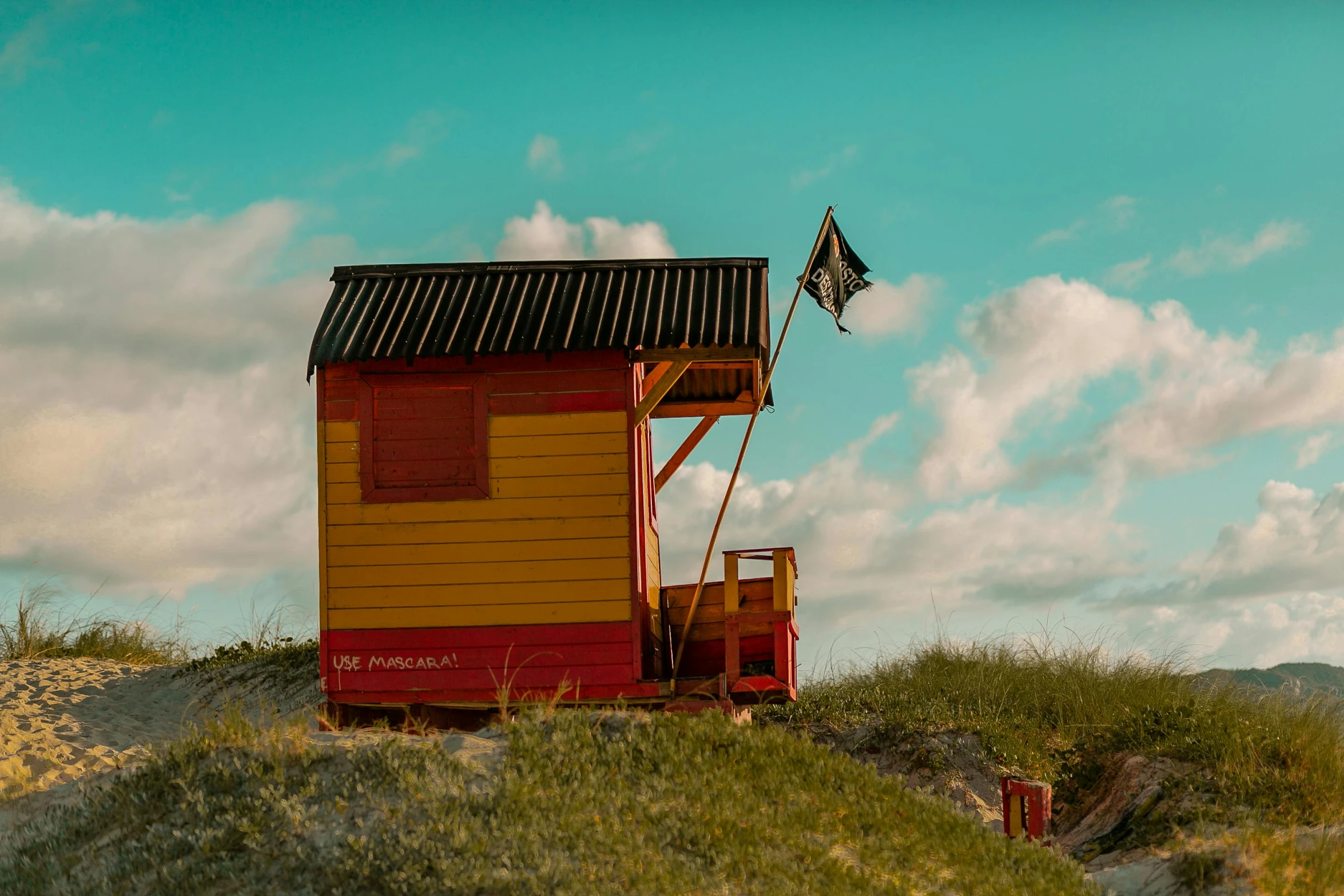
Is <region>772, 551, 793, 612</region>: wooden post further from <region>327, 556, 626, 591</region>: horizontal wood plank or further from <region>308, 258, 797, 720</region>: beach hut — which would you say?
<region>327, 556, 626, 591</region>: horizontal wood plank

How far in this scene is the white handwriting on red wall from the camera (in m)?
12.2

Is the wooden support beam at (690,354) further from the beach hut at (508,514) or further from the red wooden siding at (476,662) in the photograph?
the red wooden siding at (476,662)

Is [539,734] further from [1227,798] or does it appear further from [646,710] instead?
[1227,798]

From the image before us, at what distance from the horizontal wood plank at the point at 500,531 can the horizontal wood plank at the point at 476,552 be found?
0.04 metres

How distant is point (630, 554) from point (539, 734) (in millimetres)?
2987

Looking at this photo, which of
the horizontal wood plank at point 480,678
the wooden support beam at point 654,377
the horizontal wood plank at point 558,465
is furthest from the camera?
the wooden support beam at point 654,377

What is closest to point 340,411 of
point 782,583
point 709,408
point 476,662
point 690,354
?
point 476,662

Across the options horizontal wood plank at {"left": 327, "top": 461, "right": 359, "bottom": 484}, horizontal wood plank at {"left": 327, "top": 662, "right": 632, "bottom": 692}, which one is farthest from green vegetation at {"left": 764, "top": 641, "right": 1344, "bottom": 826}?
horizontal wood plank at {"left": 327, "top": 461, "right": 359, "bottom": 484}

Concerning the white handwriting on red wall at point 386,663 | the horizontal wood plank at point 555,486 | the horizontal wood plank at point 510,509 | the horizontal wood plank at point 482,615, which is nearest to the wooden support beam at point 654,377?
the horizontal wood plank at point 555,486

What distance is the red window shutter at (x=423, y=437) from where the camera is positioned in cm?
1234

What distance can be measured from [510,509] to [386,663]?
210 centimetres

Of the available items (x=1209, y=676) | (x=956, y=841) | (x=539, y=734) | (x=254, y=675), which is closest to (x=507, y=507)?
(x=539, y=734)

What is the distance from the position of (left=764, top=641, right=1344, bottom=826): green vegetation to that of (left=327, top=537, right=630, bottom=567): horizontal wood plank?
5.71 metres

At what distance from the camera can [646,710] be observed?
11938 millimetres
